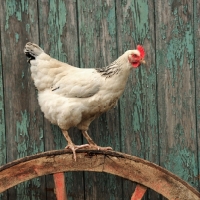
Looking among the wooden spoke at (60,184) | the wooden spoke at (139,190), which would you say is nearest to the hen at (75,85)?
the wooden spoke at (60,184)

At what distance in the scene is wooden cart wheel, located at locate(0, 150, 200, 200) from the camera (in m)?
1.61

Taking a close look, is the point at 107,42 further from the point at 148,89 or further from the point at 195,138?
the point at 195,138

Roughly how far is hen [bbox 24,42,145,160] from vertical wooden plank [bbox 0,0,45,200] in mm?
159

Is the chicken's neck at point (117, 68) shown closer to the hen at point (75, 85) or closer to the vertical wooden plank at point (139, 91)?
the hen at point (75, 85)

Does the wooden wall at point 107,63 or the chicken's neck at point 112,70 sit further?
the wooden wall at point 107,63

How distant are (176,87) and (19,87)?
0.66 m

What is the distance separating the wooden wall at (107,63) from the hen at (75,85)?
0.16 metres

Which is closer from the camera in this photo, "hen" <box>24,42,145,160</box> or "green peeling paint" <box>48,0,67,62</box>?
"hen" <box>24,42,145,160</box>

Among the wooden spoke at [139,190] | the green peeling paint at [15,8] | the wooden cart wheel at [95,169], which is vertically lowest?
the wooden spoke at [139,190]

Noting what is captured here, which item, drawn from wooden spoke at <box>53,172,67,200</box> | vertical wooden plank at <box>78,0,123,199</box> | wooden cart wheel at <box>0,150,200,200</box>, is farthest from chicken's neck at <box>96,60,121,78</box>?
wooden spoke at <box>53,172,67,200</box>

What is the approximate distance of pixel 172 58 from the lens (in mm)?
1818

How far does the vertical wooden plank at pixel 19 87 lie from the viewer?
1.80 meters

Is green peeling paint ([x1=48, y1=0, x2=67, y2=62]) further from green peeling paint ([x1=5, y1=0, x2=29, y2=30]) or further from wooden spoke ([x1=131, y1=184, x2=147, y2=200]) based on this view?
wooden spoke ([x1=131, y1=184, x2=147, y2=200])

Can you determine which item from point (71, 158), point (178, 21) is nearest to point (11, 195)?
Answer: point (71, 158)
